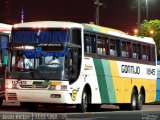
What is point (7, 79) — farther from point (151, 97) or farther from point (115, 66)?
point (151, 97)

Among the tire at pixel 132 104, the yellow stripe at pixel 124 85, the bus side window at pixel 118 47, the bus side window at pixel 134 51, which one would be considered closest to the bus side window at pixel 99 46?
the yellow stripe at pixel 124 85

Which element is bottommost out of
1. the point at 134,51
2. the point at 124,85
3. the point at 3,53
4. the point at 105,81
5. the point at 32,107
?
the point at 32,107

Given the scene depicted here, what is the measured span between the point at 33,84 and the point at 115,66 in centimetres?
534

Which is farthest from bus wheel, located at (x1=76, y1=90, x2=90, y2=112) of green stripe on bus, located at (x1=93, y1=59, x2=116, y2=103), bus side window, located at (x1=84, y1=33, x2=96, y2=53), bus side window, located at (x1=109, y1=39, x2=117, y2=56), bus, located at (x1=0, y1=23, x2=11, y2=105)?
bus, located at (x1=0, y1=23, x2=11, y2=105)

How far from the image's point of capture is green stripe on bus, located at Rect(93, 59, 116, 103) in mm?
27922

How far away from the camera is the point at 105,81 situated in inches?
1129

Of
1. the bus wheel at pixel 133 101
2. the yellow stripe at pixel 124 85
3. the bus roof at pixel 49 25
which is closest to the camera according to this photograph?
the bus roof at pixel 49 25

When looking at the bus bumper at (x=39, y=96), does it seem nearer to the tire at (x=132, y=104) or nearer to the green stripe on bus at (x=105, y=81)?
the green stripe on bus at (x=105, y=81)

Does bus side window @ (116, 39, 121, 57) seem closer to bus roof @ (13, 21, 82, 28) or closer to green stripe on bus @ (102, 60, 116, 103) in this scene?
green stripe on bus @ (102, 60, 116, 103)

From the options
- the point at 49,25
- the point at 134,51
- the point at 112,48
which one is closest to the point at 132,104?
the point at 134,51

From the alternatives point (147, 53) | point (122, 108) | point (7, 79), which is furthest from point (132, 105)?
point (7, 79)

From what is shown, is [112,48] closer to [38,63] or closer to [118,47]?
[118,47]

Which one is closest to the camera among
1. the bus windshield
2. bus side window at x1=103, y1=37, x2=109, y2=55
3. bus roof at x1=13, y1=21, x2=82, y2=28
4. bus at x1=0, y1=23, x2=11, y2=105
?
the bus windshield

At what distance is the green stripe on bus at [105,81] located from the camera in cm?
2792
